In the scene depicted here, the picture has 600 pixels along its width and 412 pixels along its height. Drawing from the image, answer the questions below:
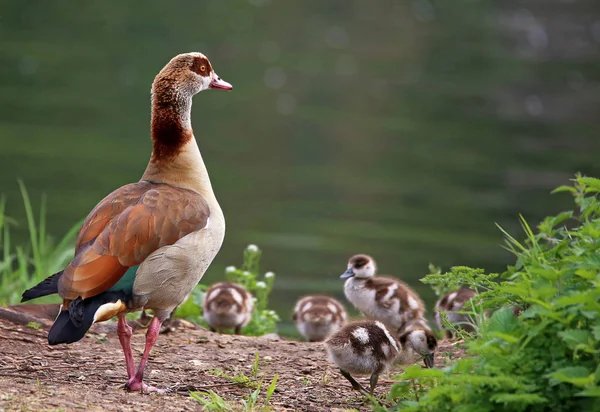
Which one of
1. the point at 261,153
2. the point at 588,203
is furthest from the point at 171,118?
the point at 261,153

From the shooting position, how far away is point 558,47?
140 feet

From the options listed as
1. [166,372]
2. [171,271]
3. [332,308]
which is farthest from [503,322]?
[332,308]

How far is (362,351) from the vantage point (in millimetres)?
6617

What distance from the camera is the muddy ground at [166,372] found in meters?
5.81

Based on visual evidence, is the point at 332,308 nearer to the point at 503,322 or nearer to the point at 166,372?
the point at 166,372

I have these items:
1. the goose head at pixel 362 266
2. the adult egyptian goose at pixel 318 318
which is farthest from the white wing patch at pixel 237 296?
the goose head at pixel 362 266

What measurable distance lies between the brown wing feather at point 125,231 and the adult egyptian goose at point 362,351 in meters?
1.15

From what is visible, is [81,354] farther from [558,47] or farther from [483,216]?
[558,47]

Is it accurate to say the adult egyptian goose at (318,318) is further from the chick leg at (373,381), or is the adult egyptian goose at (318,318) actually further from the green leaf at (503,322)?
the green leaf at (503,322)

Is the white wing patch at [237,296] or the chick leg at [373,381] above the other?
the white wing patch at [237,296]

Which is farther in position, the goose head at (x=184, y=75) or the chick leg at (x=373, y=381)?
the goose head at (x=184, y=75)

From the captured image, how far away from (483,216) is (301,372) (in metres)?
13.0

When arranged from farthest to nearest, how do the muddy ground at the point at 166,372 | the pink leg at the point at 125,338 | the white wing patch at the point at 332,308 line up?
the white wing patch at the point at 332,308 < the pink leg at the point at 125,338 < the muddy ground at the point at 166,372

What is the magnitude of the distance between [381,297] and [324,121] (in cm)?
1878
